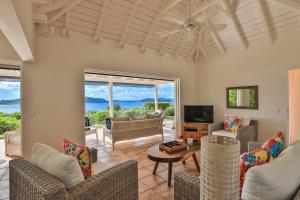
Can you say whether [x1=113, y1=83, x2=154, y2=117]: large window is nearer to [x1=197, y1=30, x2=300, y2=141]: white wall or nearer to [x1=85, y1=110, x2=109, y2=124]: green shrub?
[x1=85, y1=110, x2=109, y2=124]: green shrub

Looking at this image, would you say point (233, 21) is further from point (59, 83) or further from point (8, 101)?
point (8, 101)

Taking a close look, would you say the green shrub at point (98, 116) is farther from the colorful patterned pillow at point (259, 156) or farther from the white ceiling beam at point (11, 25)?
the colorful patterned pillow at point (259, 156)

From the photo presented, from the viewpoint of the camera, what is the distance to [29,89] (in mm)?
3312

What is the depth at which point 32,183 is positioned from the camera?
1290mm

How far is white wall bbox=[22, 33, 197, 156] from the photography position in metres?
3.34

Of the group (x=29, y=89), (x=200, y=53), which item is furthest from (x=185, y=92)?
(x=29, y=89)

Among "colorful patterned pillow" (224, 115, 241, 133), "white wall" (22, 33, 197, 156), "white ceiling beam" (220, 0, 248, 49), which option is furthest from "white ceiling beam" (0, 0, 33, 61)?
"colorful patterned pillow" (224, 115, 241, 133)

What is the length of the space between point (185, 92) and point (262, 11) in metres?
3.03

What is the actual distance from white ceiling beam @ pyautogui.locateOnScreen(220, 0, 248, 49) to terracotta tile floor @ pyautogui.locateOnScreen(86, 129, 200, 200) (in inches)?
130

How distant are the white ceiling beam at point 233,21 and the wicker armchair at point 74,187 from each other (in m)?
3.86

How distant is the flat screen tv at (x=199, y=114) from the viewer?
5297 millimetres

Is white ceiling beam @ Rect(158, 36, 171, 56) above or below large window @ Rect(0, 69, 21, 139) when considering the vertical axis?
above

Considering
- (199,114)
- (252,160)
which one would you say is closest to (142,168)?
(252,160)

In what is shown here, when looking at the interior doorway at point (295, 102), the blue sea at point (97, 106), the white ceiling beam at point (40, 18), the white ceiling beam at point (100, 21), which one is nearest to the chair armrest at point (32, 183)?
the white ceiling beam at point (40, 18)
